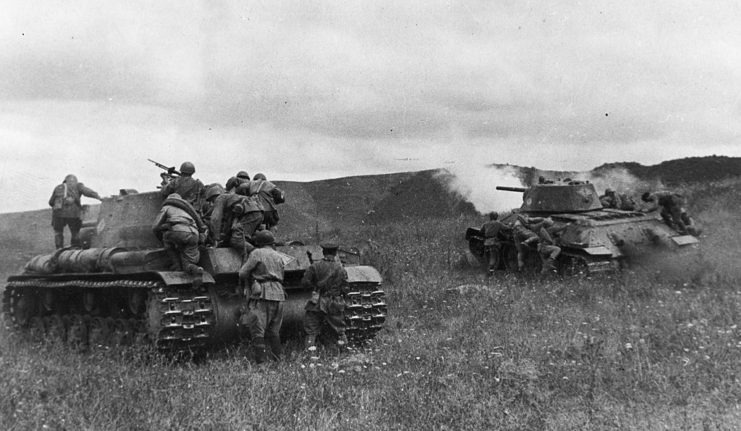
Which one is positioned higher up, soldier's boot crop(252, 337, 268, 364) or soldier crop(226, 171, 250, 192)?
soldier crop(226, 171, 250, 192)

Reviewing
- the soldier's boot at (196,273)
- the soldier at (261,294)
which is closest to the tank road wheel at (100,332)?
the soldier's boot at (196,273)

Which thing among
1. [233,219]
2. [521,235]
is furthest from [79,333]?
[521,235]

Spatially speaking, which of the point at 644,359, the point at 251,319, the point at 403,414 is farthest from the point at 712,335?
the point at 251,319

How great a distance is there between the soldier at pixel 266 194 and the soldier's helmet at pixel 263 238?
134 cm

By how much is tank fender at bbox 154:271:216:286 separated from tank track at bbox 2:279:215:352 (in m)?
0.11

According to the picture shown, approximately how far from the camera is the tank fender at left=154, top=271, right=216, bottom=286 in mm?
9797

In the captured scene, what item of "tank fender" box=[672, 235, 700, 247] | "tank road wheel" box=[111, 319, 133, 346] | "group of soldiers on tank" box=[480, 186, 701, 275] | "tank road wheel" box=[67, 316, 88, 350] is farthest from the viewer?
"tank fender" box=[672, 235, 700, 247]

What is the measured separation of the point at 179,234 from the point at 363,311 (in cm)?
269

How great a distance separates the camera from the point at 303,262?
36.7ft

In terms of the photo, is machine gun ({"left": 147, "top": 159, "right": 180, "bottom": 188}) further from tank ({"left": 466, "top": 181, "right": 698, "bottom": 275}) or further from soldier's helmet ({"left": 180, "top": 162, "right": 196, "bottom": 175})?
tank ({"left": 466, "top": 181, "right": 698, "bottom": 275})

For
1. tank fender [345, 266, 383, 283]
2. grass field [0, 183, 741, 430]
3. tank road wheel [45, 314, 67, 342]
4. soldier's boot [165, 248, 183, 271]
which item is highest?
soldier's boot [165, 248, 183, 271]

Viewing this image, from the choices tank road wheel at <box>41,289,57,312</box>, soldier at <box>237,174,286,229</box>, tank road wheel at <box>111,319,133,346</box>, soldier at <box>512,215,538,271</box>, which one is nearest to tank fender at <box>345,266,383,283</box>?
soldier at <box>237,174,286,229</box>

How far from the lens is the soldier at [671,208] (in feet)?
62.9

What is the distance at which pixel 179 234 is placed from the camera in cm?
1021
